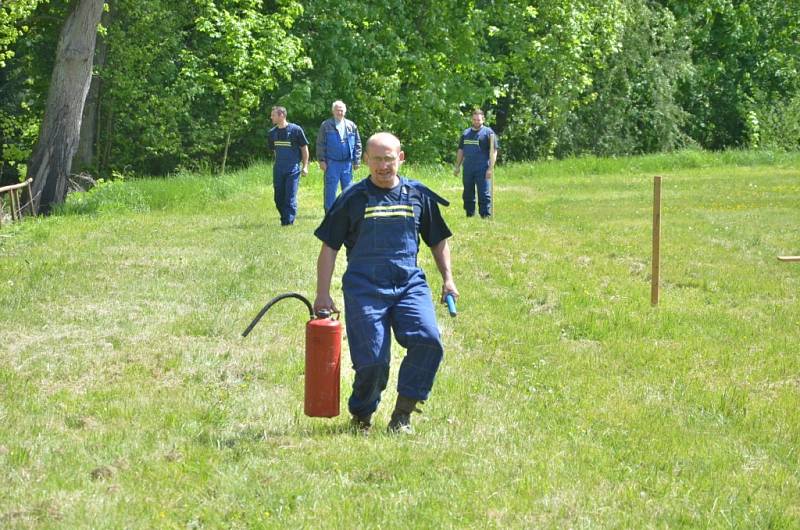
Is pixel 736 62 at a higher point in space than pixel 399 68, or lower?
higher

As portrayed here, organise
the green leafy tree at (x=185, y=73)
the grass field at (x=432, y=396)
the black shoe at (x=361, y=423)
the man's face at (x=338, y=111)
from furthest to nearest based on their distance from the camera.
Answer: the green leafy tree at (x=185, y=73) < the man's face at (x=338, y=111) < the black shoe at (x=361, y=423) < the grass field at (x=432, y=396)

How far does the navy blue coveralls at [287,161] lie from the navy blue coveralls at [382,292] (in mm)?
12302

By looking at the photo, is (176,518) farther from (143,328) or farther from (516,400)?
(143,328)

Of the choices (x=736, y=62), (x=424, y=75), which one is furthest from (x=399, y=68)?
(x=736, y=62)

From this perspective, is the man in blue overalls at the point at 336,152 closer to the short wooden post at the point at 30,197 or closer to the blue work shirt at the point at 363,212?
the short wooden post at the point at 30,197

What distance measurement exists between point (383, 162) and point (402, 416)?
1.46 meters

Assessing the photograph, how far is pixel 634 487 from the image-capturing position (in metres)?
6.21

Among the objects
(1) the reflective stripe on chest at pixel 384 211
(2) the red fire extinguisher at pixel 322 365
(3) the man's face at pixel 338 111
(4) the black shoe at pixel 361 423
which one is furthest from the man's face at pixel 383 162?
(3) the man's face at pixel 338 111

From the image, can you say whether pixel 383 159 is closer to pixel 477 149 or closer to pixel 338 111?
pixel 338 111

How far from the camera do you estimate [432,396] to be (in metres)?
8.32

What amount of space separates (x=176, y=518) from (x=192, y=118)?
106ft

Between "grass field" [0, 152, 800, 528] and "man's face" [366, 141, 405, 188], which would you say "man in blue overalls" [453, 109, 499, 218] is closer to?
"grass field" [0, 152, 800, 528]

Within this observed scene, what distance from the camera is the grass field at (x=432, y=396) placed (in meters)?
5.95

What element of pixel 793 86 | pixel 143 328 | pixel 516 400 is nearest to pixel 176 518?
pixel 516 400
